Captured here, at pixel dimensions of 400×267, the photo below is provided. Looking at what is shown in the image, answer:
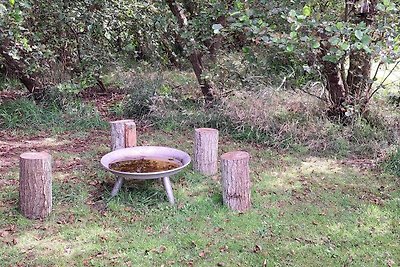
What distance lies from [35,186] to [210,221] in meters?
1.42

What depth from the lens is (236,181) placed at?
11.8 feet

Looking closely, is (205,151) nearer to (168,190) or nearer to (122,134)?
(168,190)

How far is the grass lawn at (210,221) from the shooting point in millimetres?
3014

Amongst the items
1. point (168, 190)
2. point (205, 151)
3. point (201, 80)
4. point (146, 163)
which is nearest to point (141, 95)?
point (201, 80)

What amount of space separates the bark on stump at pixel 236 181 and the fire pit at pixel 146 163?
0.37m

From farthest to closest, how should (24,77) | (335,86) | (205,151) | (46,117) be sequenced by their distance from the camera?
1. (24,77)
2. (46,117)
3. (335,86)
4. (205,151)

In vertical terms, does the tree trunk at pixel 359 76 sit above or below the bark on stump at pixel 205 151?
above

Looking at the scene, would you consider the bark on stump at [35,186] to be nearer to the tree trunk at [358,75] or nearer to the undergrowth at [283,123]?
the undergrowth at [283,123]

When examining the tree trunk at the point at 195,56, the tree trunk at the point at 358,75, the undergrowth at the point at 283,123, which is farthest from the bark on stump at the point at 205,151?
the tree trunk at the point at 358,75

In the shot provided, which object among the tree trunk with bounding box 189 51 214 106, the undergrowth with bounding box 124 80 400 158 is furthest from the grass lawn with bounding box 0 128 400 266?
the tree trunk with bounding box 189 51 214 106

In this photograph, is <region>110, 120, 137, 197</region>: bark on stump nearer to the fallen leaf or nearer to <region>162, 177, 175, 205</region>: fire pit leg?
<region>162, 177, 175, 205</region>: fire pit leg

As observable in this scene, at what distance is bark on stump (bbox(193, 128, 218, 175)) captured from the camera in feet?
14.4

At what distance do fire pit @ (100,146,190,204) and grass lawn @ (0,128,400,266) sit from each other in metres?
0.21

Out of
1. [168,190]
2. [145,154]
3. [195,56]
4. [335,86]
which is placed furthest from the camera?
[195,56]
